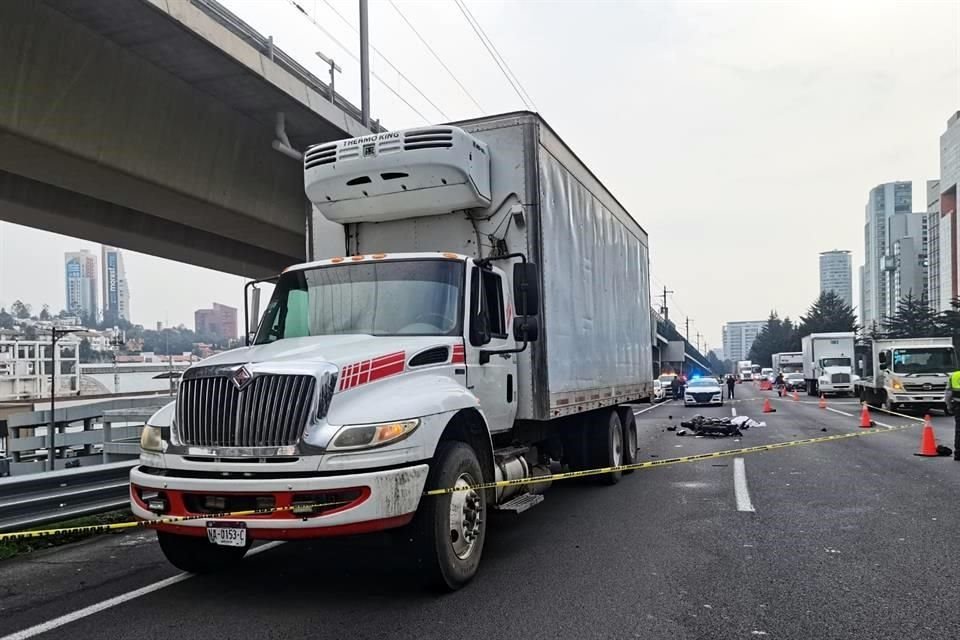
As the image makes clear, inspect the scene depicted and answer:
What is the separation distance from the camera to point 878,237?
18862 centimetres

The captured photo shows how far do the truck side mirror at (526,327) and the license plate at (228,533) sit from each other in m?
2.73

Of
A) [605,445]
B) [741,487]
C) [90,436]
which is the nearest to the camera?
[741,487]

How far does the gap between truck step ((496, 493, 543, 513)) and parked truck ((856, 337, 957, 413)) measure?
21.3 m

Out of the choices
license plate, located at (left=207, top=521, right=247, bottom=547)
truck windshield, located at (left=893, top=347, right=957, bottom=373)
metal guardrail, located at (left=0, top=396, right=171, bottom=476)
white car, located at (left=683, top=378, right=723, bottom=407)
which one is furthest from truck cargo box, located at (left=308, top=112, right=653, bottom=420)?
white car, located at (left=683, top=378, right=723, bottom=407)

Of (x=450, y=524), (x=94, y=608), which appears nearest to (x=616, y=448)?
(x=450, y=524)

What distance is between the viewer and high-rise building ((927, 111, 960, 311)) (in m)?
101

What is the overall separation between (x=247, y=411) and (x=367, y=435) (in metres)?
0.80

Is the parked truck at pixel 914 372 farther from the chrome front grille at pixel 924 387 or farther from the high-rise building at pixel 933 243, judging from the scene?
the high-rise building at pixel 933 243

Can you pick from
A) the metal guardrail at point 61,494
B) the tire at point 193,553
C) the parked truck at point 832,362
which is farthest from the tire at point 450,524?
the parked truck at point 832,362

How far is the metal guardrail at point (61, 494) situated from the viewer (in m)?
6.95

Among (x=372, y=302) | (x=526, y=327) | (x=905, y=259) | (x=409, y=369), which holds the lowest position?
(x=409, y=369)

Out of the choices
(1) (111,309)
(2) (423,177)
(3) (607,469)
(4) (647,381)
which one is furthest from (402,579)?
(1) (111,309)

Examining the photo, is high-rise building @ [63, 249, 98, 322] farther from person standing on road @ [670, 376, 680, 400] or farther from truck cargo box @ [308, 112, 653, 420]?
truck cargo box @ [308, 112, 653, 420]

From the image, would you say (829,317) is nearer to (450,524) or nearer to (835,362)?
(835,362)
